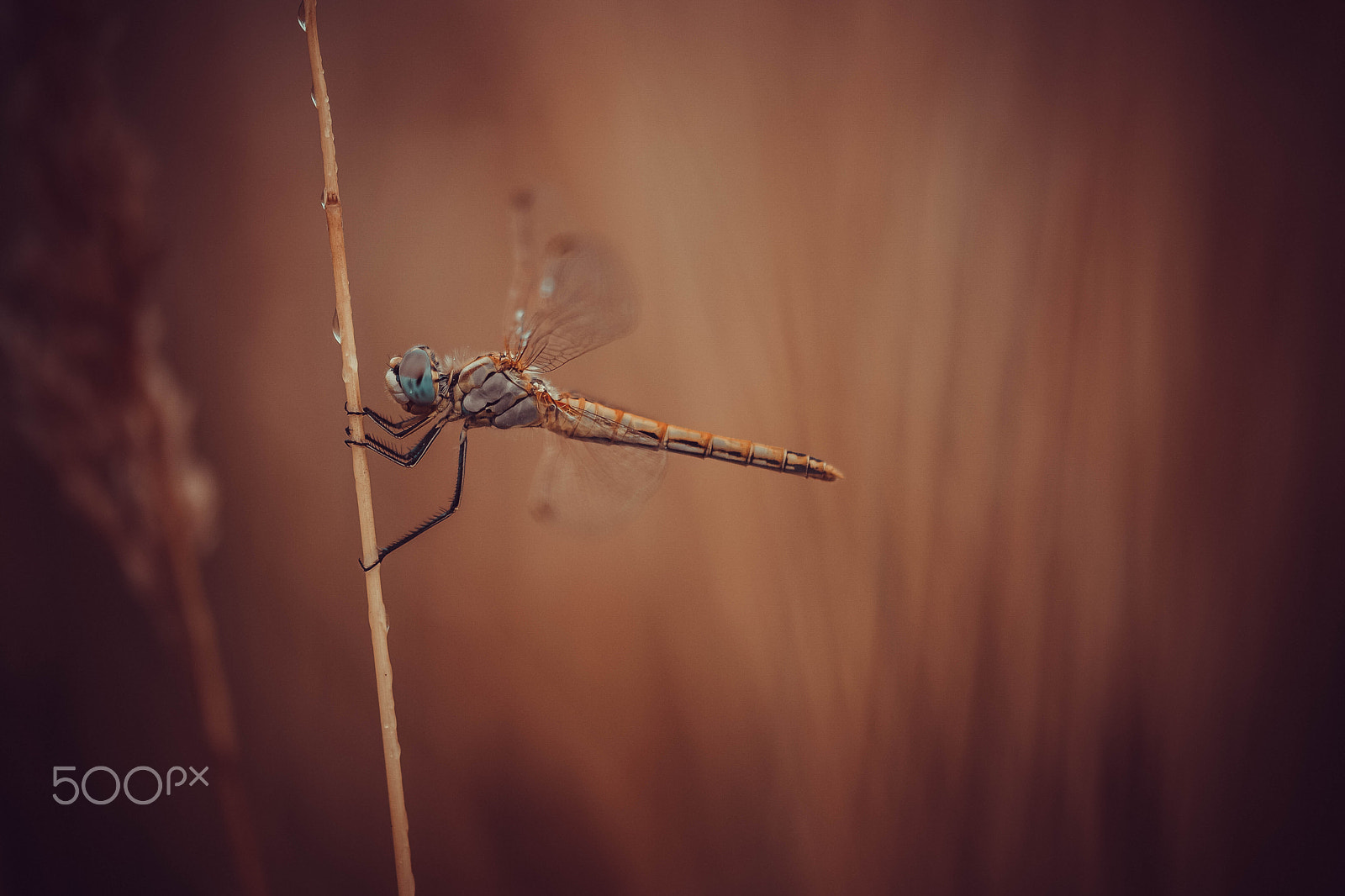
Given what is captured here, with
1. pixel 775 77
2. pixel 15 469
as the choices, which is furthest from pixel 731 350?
pixel 15 469

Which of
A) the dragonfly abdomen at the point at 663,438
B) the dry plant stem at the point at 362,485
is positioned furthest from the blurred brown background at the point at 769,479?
the dry plant stem at the point at 362,485

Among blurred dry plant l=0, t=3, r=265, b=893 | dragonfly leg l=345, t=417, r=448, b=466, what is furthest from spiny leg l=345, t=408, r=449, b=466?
blurred dry plant l=0, t=3, r=265, b=893

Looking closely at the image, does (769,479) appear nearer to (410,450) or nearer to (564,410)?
A: (564,410)

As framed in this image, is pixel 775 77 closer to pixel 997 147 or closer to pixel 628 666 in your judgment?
pixel 997 147

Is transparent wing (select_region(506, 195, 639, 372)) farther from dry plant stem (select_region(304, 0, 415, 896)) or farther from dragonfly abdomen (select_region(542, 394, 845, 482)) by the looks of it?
dry plant stem (select_region(304, 0, 415, 896))

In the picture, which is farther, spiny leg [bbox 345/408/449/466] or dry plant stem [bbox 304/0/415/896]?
spiny leg [bbox 345/408/449/466]

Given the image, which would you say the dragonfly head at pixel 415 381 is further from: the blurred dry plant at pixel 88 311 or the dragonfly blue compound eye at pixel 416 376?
the blurred dry plant at pixel 88 311
